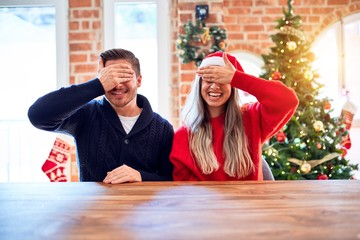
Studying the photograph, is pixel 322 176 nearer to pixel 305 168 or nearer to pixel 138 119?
pixel 305 168

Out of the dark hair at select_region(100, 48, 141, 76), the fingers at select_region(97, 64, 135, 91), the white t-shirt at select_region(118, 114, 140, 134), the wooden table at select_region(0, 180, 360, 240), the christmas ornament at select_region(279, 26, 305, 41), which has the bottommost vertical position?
the wooden table at select_region(0, 180, 360, 240)

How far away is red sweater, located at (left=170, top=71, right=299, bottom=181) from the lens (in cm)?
149

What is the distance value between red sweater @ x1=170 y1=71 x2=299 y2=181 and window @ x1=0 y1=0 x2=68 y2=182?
7.89ft

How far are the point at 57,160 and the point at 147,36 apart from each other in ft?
4.81

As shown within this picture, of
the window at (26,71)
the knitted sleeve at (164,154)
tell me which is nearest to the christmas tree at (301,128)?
the knitted sleeve at (164,154)

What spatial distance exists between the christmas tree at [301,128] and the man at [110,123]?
1.45 metres

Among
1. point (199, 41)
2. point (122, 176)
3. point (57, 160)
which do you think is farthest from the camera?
point (57, 160)

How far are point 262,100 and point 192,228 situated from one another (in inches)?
38.6

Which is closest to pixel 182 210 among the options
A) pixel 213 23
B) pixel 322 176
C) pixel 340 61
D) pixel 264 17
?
pixel 322 176

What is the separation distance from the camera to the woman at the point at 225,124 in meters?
1.48

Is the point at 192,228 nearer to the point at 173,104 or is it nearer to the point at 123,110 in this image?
the point at 123,110

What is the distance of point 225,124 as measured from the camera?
157 centimetres

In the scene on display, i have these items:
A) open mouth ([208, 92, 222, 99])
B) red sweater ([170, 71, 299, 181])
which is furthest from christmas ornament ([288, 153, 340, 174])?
open mouth ([208, 92, 222, 99])

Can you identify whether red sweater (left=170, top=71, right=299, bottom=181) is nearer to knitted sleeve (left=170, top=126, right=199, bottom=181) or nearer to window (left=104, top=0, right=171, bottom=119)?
knitted sleeve (left=170, top=126, right=199, bottom=181)
